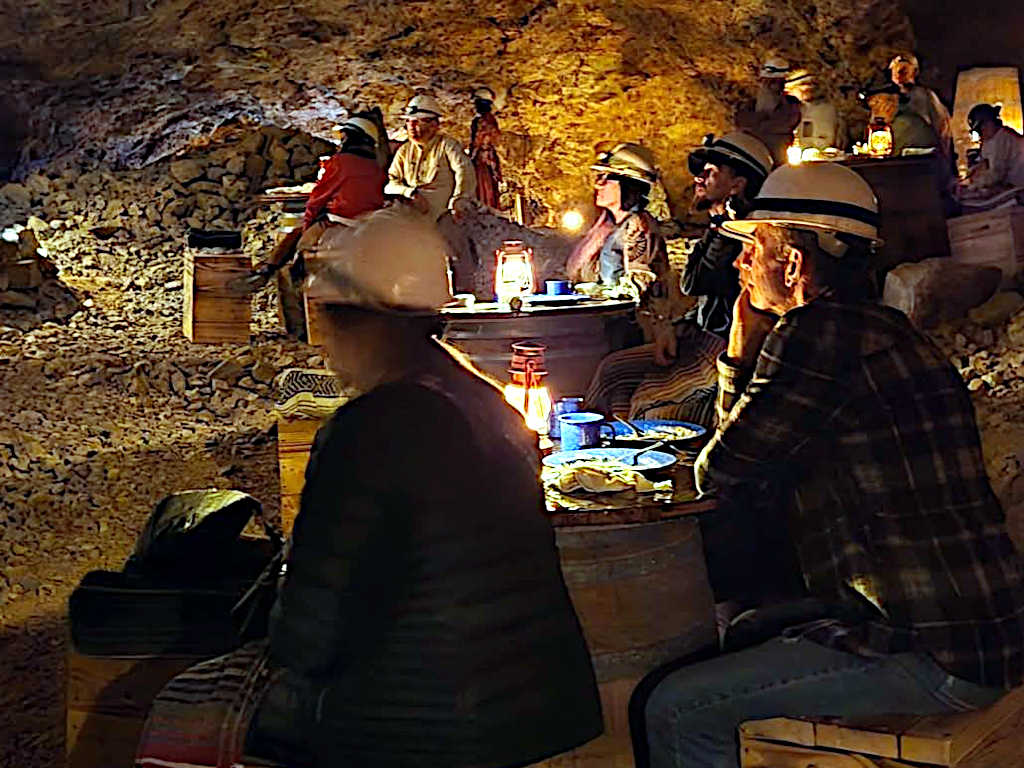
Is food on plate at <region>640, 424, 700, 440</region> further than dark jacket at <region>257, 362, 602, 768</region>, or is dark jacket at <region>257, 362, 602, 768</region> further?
food on plate at <region>640, 424, 700, 440</region>

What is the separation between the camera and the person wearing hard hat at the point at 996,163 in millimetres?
10375

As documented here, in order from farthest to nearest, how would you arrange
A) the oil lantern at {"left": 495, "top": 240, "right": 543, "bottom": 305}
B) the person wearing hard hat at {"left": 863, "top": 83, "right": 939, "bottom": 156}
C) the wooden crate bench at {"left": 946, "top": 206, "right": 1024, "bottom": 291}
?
the person wearing hard hat at {"left": 863, "top": 83, "right": 939, "bottom": 156} → the wooden crate bench at {"left": 946, "top": 206, "right": 1024, "bottom": 291} → the oil lantern at {"left": 495, "top": 240, "right": 543, "bottom": 305}

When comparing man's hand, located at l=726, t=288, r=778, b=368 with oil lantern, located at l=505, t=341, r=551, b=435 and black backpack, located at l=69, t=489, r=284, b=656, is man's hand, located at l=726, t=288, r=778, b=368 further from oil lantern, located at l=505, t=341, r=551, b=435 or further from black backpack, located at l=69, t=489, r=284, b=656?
black backpack, located at l=69, t=489, r=284, b=656

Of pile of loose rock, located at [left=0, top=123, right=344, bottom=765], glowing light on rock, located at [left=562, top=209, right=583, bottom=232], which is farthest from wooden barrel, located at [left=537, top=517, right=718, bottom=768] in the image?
glowing light on rock, located at [left=562, top=209, right=583, bottom=232]

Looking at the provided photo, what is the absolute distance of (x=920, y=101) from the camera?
10.9 meters

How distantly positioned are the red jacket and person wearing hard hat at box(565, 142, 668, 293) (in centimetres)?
257

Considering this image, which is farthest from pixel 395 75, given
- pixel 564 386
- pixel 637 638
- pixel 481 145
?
pixel 637 638

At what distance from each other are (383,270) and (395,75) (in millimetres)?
11460

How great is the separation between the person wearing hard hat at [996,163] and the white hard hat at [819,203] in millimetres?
8090

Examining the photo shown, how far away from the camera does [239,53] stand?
12.4 meters

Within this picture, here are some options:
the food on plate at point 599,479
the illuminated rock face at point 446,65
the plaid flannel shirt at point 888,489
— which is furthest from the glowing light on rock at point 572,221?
the plaid flannel shirt at point 888,489

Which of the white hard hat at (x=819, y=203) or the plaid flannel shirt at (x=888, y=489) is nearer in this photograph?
the plaid flannel shirt at (x=888, y=489)

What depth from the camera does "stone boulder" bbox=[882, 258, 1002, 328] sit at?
9.30 m

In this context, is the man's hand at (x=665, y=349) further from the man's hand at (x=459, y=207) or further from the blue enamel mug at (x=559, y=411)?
the man's hand at (x=459, y=207)
